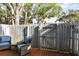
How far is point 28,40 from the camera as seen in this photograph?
190cm

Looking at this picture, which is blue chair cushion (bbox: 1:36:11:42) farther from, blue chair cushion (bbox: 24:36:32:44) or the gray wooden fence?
the gray wooden fence

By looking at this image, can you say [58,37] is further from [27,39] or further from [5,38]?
[5,38]

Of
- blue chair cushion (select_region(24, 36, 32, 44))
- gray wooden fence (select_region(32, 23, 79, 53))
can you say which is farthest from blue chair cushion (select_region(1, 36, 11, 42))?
gray wooden fence (select_region(32, 23, 79, 53))

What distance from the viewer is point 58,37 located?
1.90 meters

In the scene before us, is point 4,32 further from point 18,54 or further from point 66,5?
point 66,5

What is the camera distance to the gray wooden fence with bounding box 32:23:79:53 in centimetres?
188

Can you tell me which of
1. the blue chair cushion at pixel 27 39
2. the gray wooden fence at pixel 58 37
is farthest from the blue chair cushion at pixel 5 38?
the gray wooden fence at pixel 58 37

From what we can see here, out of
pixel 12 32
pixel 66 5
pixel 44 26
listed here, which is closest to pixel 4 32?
pixel 12 32

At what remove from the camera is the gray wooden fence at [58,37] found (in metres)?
1.88

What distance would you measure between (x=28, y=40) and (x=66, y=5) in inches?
25.7

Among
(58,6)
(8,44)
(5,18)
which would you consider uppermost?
(58,6)

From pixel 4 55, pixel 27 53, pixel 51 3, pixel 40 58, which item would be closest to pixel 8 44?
pixel 4 55

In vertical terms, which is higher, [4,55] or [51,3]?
[51,3]

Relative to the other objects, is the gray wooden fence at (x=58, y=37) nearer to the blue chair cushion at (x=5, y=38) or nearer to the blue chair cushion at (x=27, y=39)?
the blue chair cushion at (x=27, y=39)
